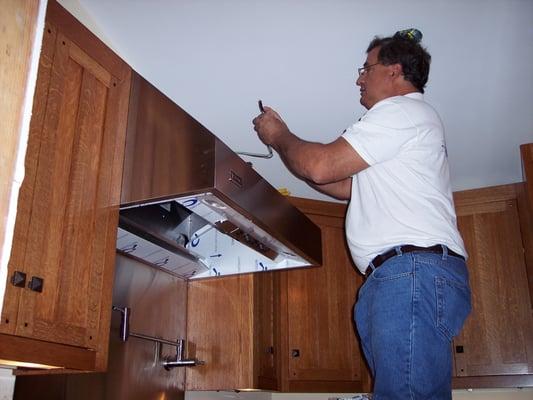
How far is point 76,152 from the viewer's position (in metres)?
1.27

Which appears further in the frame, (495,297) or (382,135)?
(495,297)

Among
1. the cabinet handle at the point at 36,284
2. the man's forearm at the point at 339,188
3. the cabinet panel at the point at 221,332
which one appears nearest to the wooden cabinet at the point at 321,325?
the cabinet panel at the point at 221,332

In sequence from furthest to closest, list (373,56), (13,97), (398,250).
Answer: (373,56) → (398,250) → (13,97)

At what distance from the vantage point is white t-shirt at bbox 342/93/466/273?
1298 millimetres

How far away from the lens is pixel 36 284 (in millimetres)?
1105

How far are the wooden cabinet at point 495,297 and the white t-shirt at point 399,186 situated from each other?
1420 mm

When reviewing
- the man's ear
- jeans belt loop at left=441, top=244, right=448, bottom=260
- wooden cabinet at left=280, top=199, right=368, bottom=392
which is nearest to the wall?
jeans belt loop at left=441, top=244, right=448, bottom=260

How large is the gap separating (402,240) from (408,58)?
549mm

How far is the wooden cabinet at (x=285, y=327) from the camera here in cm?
232

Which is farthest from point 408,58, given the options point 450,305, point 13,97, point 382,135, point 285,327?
point 285,327

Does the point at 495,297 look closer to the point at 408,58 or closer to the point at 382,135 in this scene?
the point at 408,58

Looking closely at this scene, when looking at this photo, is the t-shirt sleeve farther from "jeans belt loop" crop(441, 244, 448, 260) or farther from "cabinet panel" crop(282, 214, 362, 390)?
"cabinet panel" crop(282, 214, 362, 390)

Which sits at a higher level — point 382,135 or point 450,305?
point 382,135

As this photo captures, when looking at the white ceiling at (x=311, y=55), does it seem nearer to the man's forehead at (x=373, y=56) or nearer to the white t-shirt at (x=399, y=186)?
the man's forehead at (x=373, y=56)
